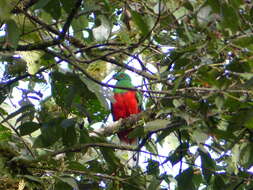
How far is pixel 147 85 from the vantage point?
2.68 metres

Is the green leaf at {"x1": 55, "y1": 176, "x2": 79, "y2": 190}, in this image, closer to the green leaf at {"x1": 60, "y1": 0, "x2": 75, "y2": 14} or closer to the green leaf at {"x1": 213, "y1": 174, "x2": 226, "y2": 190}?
the green leaf at {"x1": 213, "y1": 174, "x2": 226, "y2": 190}

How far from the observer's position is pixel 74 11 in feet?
Result: 7.82

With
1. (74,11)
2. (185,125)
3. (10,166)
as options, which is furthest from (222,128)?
(10,166)

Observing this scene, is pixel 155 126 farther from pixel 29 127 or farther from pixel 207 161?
pixel 29 127

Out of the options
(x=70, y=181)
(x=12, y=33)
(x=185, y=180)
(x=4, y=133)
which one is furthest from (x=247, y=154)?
(x=4, y=133)

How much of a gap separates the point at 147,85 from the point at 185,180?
18.1 inches

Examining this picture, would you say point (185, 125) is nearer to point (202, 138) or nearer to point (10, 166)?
point (202, 138)

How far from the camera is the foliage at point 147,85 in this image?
7.29 feet

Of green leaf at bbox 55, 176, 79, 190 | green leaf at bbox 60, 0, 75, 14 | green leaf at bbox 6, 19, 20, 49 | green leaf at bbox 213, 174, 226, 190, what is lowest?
green leaf at bbox 55, 176, 79, 190

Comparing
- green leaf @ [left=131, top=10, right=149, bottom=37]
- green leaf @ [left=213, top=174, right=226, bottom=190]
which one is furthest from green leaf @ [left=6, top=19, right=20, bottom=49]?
green leaf @ [left=213, top=174, right=226, bottom=190]

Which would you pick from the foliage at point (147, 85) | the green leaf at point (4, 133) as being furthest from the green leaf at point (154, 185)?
the green leaf at point (4, 133)

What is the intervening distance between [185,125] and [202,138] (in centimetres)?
12

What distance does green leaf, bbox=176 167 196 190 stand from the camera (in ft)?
8.49

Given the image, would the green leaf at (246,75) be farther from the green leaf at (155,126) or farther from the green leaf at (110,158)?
the green leaf at (110,158)
